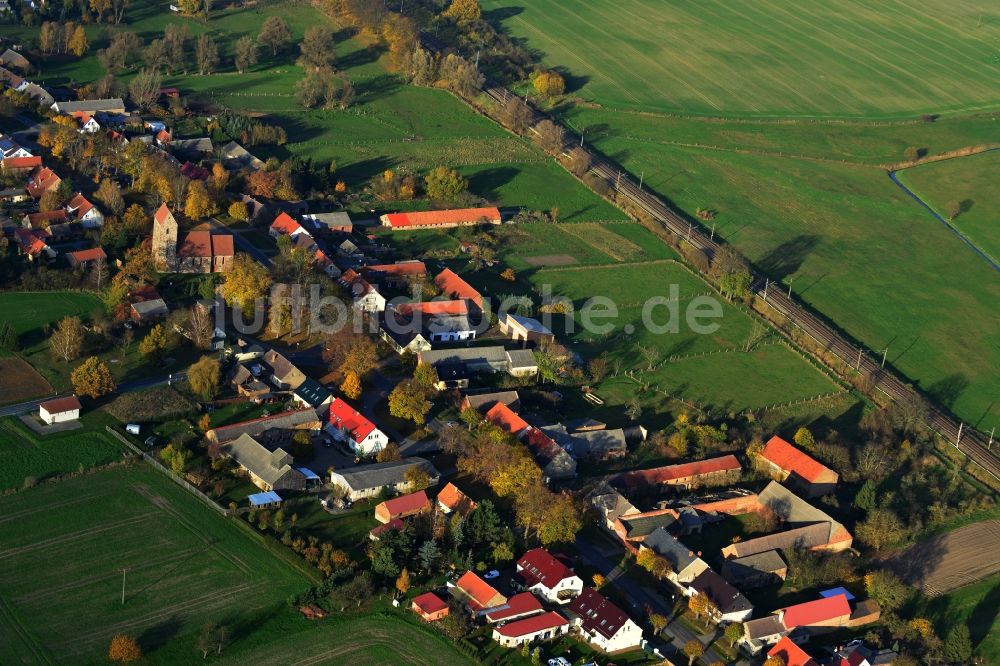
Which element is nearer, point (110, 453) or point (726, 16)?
point (110, 453)

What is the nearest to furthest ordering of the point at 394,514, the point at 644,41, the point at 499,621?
the point at 499,621 → the point at 394,514 → the point at 644,41

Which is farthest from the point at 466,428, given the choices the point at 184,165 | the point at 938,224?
the point at 938,224

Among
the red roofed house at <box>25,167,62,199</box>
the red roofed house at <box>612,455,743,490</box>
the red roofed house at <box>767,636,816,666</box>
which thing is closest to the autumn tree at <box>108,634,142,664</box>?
the red roofed house at <box>612,455,743,490</box>

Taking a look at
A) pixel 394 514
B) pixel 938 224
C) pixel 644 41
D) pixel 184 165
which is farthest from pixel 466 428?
pixel 644 41

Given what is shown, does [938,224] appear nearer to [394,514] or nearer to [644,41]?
[644,41]

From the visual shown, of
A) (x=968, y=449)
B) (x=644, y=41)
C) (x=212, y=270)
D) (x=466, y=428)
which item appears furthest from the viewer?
(x=644, y=41)

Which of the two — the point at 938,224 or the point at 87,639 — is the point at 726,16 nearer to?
the point at 938,224

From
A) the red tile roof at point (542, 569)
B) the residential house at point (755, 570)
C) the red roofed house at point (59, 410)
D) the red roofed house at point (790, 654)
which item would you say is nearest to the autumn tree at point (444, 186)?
the red roofed house at point (59, 410)
